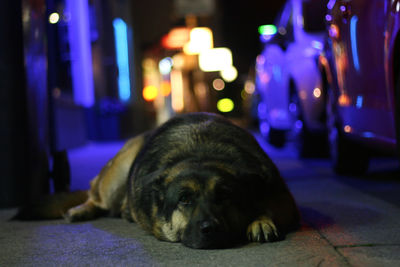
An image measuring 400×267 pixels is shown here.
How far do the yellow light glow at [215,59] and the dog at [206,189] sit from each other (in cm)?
3718

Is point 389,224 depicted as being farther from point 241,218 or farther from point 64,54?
point 64,54

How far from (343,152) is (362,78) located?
1.75 meters

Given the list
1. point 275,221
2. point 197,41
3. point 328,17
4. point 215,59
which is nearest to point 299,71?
point 328,17

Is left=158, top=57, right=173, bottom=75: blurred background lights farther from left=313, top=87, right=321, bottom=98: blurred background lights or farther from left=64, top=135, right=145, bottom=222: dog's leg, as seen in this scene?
left=64, top=135, right=145, bottom=222: dog's leg

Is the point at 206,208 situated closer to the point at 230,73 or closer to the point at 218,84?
the point at 218,84

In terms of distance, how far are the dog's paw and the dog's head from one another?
0.21 ft

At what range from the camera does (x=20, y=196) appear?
5.30 metres

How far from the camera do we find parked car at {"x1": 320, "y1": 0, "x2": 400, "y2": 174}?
3971mm

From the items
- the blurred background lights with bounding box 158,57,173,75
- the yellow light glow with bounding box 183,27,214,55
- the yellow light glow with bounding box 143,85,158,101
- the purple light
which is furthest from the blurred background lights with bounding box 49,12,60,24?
the blurred background lights with bounding box 158,57,173,75

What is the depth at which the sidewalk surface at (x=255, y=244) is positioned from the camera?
2967mm

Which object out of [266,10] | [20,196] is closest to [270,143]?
[20,196]

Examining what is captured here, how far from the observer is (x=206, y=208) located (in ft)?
10.7

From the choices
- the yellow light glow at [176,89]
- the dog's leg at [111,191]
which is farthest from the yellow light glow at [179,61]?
the dog's leg at [111,191]

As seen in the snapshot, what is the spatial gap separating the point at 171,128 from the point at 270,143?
8.61 meters
